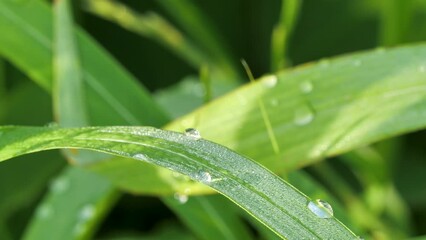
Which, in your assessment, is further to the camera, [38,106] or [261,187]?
[38,106]

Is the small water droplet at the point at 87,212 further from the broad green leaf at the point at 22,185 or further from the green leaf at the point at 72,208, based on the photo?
the broad green leaf at the point at 22,185

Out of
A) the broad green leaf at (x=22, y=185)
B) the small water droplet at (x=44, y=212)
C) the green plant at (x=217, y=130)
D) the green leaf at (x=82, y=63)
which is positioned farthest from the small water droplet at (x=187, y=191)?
the broad green leaf at (x=22, y=185)

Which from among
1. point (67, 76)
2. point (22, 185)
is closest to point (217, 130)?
point (67, 76)

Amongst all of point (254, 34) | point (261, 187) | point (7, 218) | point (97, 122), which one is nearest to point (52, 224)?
point (97, 122)

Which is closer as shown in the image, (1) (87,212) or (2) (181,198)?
(2) (181,198)

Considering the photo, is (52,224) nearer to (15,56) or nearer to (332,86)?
(15,56)

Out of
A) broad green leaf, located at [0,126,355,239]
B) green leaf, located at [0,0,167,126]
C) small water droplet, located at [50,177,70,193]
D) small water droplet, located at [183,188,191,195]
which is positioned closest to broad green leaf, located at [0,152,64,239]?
small water droplet, located at [50,177,70,193]

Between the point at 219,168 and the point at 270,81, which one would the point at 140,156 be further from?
the point at 270,81
